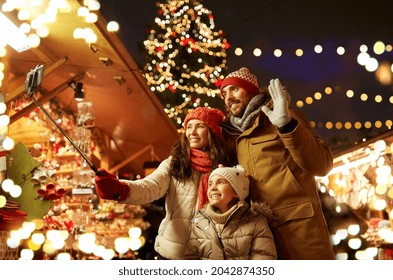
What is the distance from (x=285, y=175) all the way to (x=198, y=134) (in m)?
0.51

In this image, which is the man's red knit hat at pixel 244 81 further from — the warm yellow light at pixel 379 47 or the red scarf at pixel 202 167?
the warm yellow light at pixel 379 47

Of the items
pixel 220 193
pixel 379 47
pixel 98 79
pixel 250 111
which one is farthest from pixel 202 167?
pixel 379 47

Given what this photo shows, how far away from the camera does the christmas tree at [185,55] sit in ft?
31.9

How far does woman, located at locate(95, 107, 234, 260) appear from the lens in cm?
257

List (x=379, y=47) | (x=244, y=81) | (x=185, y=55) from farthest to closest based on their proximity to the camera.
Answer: (x=185, y=55), (x=379, y=47), (x=244, y=81)

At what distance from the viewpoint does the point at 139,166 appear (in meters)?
9.81

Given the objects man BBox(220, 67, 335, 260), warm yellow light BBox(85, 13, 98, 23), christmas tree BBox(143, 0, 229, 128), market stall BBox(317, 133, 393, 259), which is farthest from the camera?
christmas tree BBox(143, 0, 229, 128)

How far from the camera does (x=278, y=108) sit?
7.61ft

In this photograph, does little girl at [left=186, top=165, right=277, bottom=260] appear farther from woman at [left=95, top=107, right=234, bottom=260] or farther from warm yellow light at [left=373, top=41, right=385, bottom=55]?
warm yellow light at [left=373, top=41, right=385, bottom=55]

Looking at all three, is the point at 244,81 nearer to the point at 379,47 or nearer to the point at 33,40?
the point at 33,40

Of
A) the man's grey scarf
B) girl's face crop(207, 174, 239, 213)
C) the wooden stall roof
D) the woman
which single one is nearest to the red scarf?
the woman

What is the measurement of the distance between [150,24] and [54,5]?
7406 millimetres

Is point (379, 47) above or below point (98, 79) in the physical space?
above
